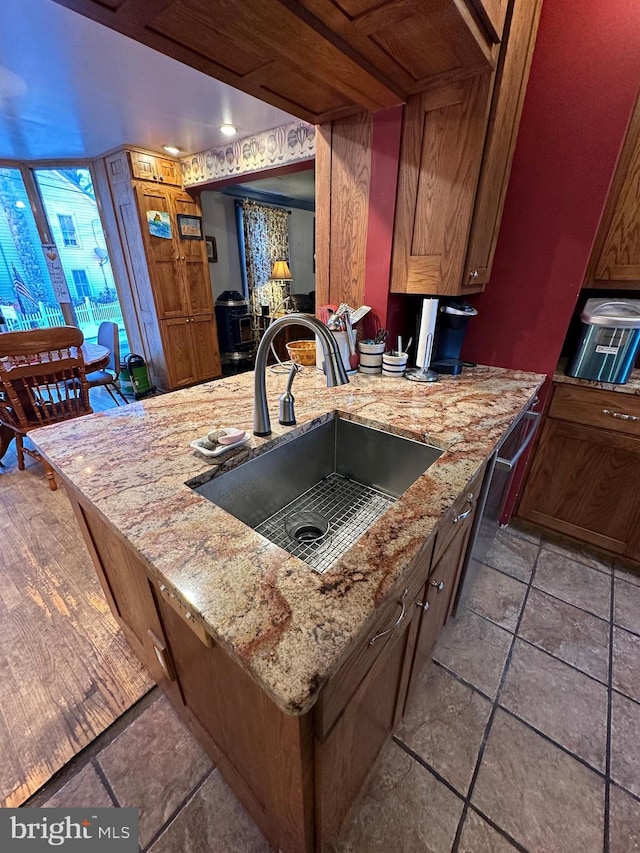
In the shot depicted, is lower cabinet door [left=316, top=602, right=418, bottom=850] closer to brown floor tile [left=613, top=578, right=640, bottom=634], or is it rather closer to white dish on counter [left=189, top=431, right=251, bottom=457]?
white dish on counter [left=189, top=431, right=251, bottom=457]

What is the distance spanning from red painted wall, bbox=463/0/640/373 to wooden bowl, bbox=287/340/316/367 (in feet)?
3.10

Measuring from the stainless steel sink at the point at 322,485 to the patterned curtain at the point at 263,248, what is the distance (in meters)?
4.73

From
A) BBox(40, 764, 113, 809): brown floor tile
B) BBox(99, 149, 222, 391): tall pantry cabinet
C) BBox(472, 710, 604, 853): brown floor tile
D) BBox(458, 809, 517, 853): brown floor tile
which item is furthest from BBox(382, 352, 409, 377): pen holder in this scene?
BBox(99, 149, 222, 391): tall pantry cabinet

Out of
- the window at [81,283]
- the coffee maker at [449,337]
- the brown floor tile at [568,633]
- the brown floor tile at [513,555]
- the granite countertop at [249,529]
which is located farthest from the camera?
the window at [81,283]

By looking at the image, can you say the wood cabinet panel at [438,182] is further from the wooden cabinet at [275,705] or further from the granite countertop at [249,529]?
the wooden cabinet at [275,705]

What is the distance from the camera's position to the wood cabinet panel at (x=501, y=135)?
1.24 meters

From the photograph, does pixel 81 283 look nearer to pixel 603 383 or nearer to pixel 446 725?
pixel 603 383

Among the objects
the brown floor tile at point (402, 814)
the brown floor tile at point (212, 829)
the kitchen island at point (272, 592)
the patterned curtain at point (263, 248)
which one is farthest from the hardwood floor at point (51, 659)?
the patterned curtain at point (263, 248)

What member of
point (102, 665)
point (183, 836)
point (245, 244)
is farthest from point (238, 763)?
point (245, 244)

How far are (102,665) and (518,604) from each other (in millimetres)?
1849

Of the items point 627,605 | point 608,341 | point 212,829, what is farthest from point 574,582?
point 212,829

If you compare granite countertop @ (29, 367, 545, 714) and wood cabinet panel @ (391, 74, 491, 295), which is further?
wood cabinet panel @ (391, 74, 491, 295)

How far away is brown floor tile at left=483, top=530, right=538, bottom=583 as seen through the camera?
6.00 feet

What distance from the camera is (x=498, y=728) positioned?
3.99ft
